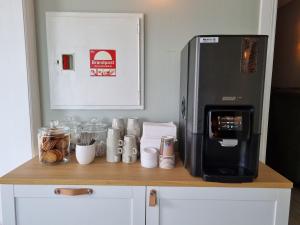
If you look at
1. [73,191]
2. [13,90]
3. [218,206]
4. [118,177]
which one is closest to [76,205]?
[73,191]

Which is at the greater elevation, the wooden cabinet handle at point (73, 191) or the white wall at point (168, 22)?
the white wall at point (168, 22)

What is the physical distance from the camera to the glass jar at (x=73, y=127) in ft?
4.19

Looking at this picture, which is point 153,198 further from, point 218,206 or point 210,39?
point 210,39

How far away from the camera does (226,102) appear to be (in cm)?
87

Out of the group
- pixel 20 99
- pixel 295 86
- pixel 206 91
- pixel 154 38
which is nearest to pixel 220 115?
pixel 206 91

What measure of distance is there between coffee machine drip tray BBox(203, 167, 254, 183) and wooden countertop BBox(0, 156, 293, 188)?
0.07 ft

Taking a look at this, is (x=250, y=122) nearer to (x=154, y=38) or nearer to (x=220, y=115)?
(x=220, y=115)

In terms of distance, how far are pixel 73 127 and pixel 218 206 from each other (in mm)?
959

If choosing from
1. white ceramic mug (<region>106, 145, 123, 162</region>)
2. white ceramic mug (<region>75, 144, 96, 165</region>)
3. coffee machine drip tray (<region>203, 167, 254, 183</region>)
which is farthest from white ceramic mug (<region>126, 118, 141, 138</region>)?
coffee machine drip tray (<region>203, 167, 254, 183</region>)

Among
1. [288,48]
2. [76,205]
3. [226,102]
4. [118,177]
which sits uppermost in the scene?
[288,48]

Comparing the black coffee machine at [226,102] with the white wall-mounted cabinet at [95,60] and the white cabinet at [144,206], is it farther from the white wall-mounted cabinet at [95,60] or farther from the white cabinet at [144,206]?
the white wall-mounted cabinet at [95,60]

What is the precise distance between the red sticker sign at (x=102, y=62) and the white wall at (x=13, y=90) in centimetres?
40

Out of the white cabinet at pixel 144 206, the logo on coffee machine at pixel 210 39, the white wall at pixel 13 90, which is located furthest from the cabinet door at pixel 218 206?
the white wall at pixel 13 90

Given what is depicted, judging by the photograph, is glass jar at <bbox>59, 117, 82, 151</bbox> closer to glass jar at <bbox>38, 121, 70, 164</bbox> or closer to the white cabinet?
glass jar at <bbox>38, 121, 70, 164</bbox>
